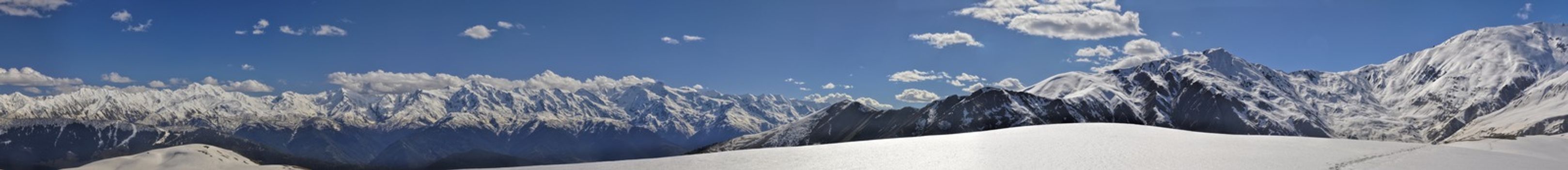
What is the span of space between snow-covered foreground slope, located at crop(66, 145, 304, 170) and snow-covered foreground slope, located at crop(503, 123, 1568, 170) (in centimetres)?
954

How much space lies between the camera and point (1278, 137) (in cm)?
3641

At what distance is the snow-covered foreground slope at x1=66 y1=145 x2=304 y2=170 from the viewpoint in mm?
29875

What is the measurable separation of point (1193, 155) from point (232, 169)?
28.4m

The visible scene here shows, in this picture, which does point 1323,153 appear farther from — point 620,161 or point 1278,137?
point 620,161

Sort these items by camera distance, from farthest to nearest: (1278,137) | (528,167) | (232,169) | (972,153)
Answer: (1278,137)
(972,153)
(232,169)
(528,167)

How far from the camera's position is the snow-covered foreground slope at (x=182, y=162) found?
1176 inches

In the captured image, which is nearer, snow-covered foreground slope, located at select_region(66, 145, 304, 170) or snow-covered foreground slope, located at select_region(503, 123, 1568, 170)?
snow-covered foreground slope, located at select_region(503, 123, 1568, 170)

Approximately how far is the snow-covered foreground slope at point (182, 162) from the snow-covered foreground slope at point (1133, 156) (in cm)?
954

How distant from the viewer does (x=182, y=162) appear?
30.4 metres

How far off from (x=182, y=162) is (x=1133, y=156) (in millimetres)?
28498

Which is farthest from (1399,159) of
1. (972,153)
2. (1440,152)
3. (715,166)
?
(715,166)

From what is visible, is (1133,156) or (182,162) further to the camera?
(1133,156)

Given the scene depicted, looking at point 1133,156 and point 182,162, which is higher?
point 182,162

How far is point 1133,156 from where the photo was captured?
3109cm
